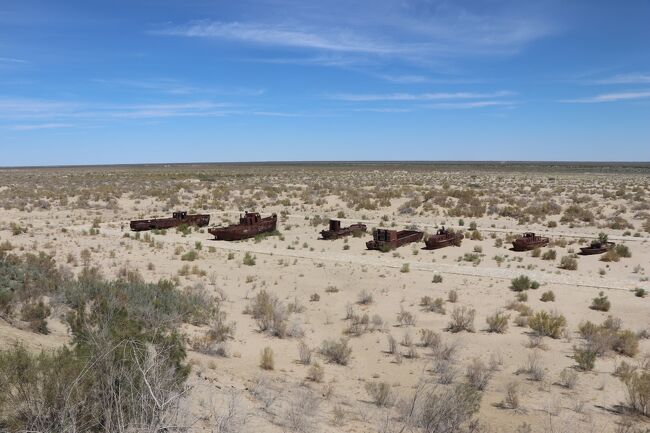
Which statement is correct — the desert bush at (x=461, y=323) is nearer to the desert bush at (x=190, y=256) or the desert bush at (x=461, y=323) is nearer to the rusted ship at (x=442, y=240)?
the rusted ship at (x=442, y=240)

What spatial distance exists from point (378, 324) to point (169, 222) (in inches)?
687

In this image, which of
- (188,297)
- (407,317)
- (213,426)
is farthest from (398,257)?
(213,426)

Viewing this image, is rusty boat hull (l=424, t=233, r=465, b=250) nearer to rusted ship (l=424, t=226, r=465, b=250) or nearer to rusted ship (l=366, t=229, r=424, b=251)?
rusted ship (l=424, t=226, r=465, b=250)

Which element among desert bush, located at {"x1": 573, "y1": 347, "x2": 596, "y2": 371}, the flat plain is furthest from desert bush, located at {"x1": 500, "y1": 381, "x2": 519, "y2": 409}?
desert bush, located at {"x1": 573, "y1": 347, "x2": 596, "y2": 371}

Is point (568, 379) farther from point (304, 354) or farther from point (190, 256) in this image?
point (190, 256)

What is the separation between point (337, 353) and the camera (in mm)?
9391

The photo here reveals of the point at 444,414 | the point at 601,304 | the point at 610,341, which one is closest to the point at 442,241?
the point at 601,304

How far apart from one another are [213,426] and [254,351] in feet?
13.4

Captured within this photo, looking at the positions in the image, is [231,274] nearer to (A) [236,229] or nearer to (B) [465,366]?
(A) [236,229]

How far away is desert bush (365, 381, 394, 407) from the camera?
24.3 feet

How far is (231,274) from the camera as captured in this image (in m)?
16.4

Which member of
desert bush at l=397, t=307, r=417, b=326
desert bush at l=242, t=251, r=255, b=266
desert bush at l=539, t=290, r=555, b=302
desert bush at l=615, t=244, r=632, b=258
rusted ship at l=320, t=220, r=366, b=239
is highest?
rusted ship at l=320, t=220, r=366, b=239

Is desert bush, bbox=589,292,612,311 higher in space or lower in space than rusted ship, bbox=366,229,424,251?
lower

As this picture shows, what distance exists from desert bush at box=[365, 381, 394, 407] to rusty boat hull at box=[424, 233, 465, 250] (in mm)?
13616
